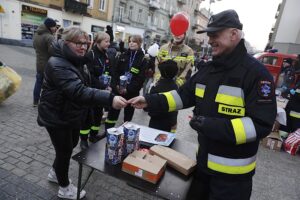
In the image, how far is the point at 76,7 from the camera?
69.8 feet

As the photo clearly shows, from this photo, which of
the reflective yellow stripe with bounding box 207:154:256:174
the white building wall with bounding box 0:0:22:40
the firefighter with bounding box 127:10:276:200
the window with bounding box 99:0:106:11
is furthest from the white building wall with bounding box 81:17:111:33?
the reflective yellow stripe with bounding box 207:154:256:174

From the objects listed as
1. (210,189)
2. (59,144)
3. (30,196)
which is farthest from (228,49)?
(30,196)

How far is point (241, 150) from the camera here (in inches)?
64.6

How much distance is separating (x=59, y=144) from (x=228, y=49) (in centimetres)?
185

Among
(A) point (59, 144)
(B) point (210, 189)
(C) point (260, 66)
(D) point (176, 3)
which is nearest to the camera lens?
(C) point (260, 66)

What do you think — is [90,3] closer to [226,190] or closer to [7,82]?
[7,82]

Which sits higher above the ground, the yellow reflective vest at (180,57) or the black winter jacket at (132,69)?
the yellow reflective vest at (180,57)

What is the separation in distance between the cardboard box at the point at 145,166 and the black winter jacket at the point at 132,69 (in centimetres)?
226

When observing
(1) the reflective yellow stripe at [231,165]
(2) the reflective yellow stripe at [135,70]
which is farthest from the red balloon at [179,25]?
(1) the reflective yellow stripe at [231,165]

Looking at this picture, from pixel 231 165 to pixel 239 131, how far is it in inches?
12.2

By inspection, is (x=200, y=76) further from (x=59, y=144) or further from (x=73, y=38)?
(x=59, y=144)

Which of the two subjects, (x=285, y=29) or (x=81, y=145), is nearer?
(x=81, y=145)

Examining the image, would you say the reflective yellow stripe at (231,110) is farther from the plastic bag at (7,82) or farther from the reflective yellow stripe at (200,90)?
the plastic bag at (7,82)

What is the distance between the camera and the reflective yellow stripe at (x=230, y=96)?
159 centimetres
